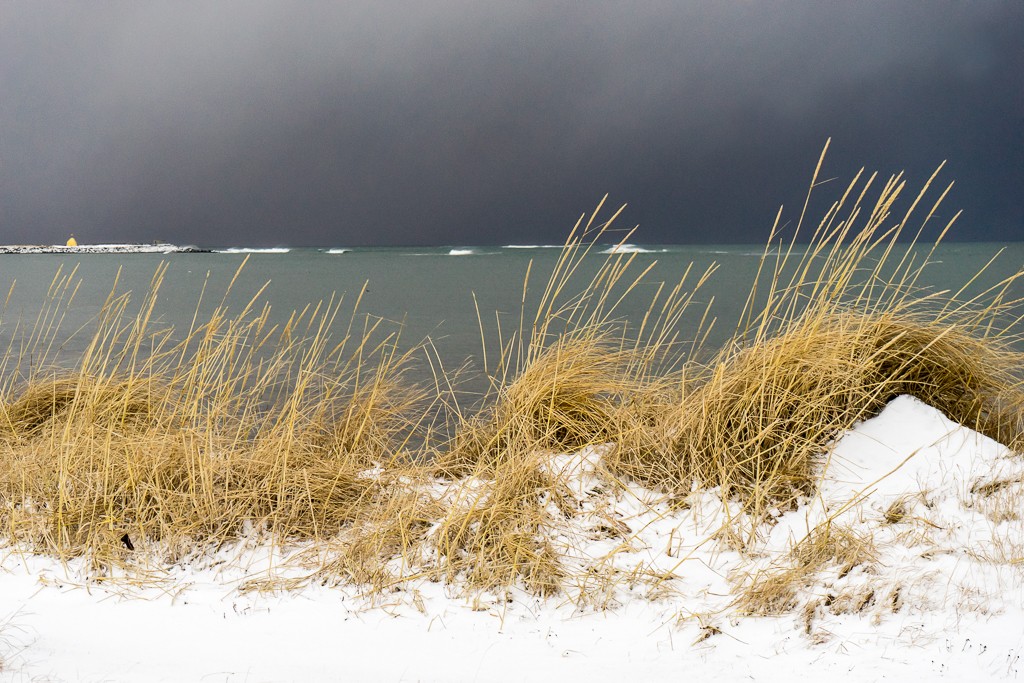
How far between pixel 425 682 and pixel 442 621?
227 millimetres

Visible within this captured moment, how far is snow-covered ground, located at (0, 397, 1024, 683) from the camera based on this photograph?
1528 mm

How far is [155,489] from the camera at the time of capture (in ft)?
7.07

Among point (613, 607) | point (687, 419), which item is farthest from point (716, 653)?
point (687, 419)

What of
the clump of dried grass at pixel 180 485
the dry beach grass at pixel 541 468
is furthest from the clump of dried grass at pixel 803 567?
the clump of dried grass at pixel 180 485

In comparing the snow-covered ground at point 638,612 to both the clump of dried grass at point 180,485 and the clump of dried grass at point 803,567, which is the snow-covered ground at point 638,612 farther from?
the clump of dried grass at point 180,485

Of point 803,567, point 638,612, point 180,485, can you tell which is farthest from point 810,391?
point 180,485

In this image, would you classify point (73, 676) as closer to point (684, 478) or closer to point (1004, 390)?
point (684, 478)

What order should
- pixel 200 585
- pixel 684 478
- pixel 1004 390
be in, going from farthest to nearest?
1. pixel 1004 390
2. pixel 684 478
3. pixel 200 585

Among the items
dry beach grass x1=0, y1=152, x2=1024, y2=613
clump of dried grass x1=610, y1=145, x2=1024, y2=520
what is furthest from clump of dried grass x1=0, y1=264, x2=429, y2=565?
clump of dried grass x1=610, y1=145, x2=1024, y2=520

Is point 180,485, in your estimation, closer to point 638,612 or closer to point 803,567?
point 638,612

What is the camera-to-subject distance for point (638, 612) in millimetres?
1762

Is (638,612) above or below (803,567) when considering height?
below

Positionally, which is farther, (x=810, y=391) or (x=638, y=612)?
(x=810, y=391)

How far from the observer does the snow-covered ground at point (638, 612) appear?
153cm
